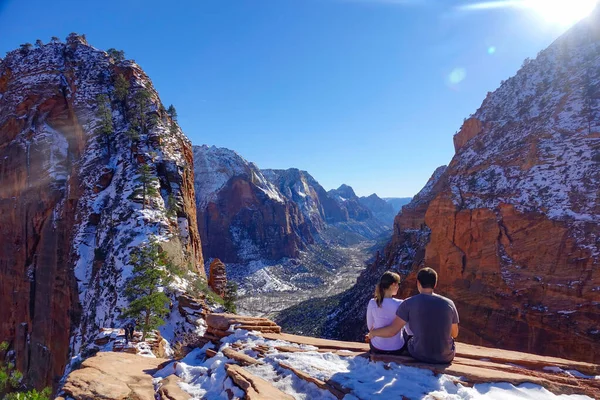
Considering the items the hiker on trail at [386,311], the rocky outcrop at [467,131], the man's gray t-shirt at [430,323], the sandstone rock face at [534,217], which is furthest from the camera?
the rocky outcrop at [467,131]

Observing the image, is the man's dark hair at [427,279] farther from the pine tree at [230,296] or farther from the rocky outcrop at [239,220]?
the rocky outcrop at [239,220]

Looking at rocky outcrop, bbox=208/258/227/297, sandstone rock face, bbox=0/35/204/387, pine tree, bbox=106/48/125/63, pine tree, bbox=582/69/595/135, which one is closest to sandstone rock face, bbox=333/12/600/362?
pine tree, bbox=582/69/595/135

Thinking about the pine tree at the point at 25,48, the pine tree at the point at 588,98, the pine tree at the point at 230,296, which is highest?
the pine tree at the point at 25,48

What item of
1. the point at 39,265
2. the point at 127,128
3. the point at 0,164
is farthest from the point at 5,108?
the point at 39,265

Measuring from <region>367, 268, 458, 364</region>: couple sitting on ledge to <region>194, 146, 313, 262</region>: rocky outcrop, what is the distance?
439ft

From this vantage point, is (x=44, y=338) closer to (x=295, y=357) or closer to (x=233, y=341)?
(x=233, y=341)

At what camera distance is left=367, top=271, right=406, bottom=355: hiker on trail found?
7.34 m

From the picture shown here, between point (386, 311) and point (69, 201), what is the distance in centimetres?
4256

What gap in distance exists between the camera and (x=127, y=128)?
44.9 metres

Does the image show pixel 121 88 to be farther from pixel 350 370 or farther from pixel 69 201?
pixel 350 370

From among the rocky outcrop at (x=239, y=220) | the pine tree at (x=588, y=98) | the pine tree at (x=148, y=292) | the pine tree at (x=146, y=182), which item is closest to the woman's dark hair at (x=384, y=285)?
the pine tree at (x=148, y=292)

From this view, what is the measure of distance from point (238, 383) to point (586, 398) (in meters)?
6.54

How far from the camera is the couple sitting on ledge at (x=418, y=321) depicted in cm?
679

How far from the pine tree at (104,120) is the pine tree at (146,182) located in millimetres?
10856
